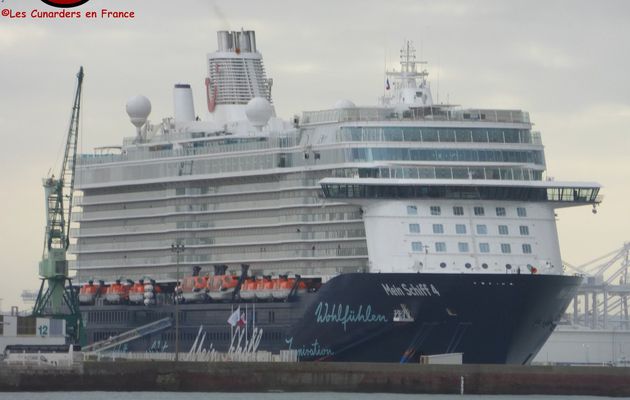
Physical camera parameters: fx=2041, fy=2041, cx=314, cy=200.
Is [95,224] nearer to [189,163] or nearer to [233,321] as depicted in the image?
[189,163]

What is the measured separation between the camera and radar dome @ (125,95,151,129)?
109 metres

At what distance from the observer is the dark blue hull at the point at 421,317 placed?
90250mm

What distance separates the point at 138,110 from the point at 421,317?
1006 inches

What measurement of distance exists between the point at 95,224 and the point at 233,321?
15808 mm

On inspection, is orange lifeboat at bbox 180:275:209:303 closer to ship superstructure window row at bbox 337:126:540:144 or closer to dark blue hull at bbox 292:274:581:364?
dark blue hull at bbox 292:274:581:364

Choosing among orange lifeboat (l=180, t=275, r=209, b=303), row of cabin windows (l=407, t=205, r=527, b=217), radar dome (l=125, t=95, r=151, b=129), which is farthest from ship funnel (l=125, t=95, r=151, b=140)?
row of cabin windows (l=407, t=205, r=527, b=217)

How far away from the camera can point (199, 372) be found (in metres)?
91.0

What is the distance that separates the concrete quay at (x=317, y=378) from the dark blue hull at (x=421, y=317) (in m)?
2.43

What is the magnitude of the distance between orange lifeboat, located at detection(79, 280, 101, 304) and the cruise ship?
0.12 metres

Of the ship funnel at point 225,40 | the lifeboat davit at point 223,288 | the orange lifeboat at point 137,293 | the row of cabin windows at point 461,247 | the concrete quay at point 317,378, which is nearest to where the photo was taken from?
the concrete quay at point 317,378

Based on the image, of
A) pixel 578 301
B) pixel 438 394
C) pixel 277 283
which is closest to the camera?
pixel 438 394

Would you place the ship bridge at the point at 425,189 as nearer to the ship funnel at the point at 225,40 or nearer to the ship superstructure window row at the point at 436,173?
the ship superstructure window row at the point at 436,173

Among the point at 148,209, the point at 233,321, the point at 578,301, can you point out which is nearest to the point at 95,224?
the point at 148,209

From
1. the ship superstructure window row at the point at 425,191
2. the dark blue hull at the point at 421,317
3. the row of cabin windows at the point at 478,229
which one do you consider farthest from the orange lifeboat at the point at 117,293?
the row of cabin windows at the point at 478,229
